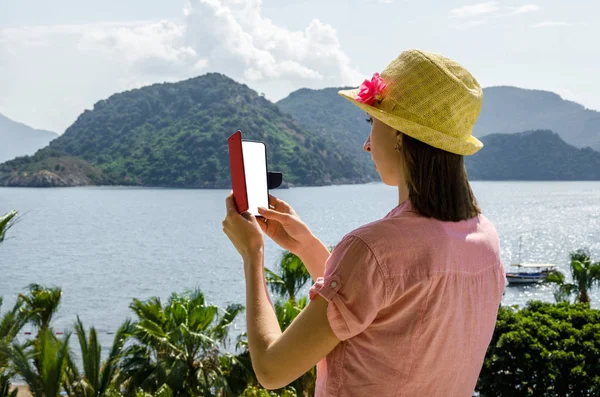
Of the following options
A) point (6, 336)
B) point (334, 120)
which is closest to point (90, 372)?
point (6, 336)

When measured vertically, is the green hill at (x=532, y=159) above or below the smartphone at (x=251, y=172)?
above

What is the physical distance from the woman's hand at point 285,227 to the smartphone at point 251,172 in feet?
0.10

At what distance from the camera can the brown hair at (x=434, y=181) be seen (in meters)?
1.11

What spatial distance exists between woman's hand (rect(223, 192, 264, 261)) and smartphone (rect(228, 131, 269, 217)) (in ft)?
0.08

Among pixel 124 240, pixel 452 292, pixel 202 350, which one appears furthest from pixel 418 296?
pixel 124 240

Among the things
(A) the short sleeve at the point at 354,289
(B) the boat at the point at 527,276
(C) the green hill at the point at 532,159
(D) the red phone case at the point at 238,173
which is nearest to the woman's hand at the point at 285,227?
(D) the red phone case at the point at 238,173

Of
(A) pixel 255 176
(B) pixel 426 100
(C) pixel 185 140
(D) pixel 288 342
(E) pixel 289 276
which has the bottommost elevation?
(E) pixel 289 276

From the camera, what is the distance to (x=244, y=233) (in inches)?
49.5

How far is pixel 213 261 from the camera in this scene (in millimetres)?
57750

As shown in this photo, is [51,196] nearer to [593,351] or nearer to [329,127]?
[329,127]

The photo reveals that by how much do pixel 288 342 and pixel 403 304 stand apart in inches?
7.3

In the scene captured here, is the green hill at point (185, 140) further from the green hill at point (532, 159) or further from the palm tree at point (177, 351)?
the palm tree at point (177, 351)

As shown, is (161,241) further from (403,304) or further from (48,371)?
(403,304)

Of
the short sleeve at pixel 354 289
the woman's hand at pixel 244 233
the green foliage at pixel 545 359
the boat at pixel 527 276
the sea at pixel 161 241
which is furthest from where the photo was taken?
the boat at pixel 527 276
